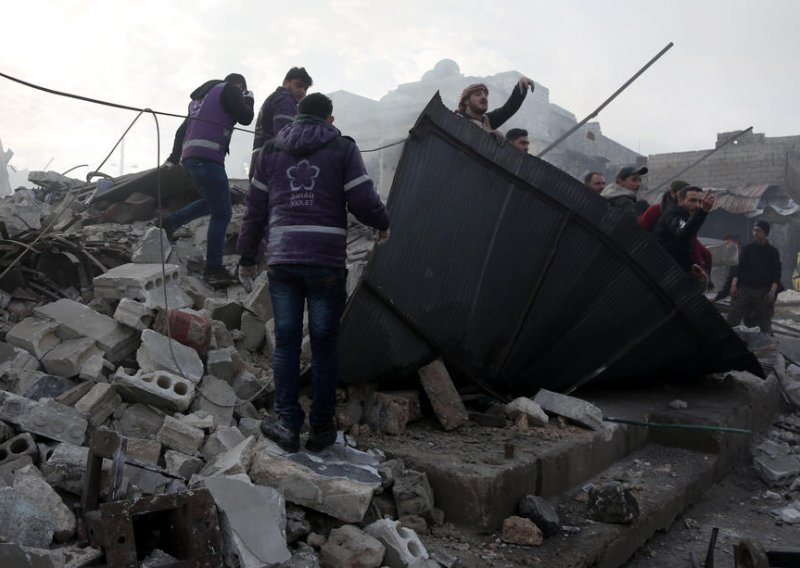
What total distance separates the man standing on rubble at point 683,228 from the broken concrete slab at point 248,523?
381 cm

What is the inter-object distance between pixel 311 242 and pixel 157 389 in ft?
3.71

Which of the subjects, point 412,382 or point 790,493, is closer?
point 412,382

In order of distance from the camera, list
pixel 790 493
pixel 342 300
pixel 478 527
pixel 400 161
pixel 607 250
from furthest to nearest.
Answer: pixel 790 493
pixel 607 250
pixel 400 161
pixel 342 300
pixel 478 527

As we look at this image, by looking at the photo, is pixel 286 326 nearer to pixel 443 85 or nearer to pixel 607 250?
pixel 607 250

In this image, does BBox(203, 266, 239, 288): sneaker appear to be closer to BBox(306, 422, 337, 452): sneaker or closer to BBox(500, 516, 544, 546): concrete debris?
BBox(306, 422, 337, 452): sneaker

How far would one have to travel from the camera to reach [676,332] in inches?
184

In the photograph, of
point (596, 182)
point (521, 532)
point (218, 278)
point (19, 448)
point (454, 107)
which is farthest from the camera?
point (454, 107)

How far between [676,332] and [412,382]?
2054mm

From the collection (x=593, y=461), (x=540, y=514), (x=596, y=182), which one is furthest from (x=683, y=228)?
(x=540, y=514)

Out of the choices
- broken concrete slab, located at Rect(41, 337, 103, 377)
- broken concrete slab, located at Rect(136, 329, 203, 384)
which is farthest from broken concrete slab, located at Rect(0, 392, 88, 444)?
broken concrete slab, located at Rect(136, 329, 203, 384)

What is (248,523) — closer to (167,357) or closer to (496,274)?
(167,357)

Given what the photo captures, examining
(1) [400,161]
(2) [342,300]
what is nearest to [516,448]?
(2) [342,300]

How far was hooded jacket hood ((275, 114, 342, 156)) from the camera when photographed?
313 cm

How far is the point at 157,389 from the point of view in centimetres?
330
